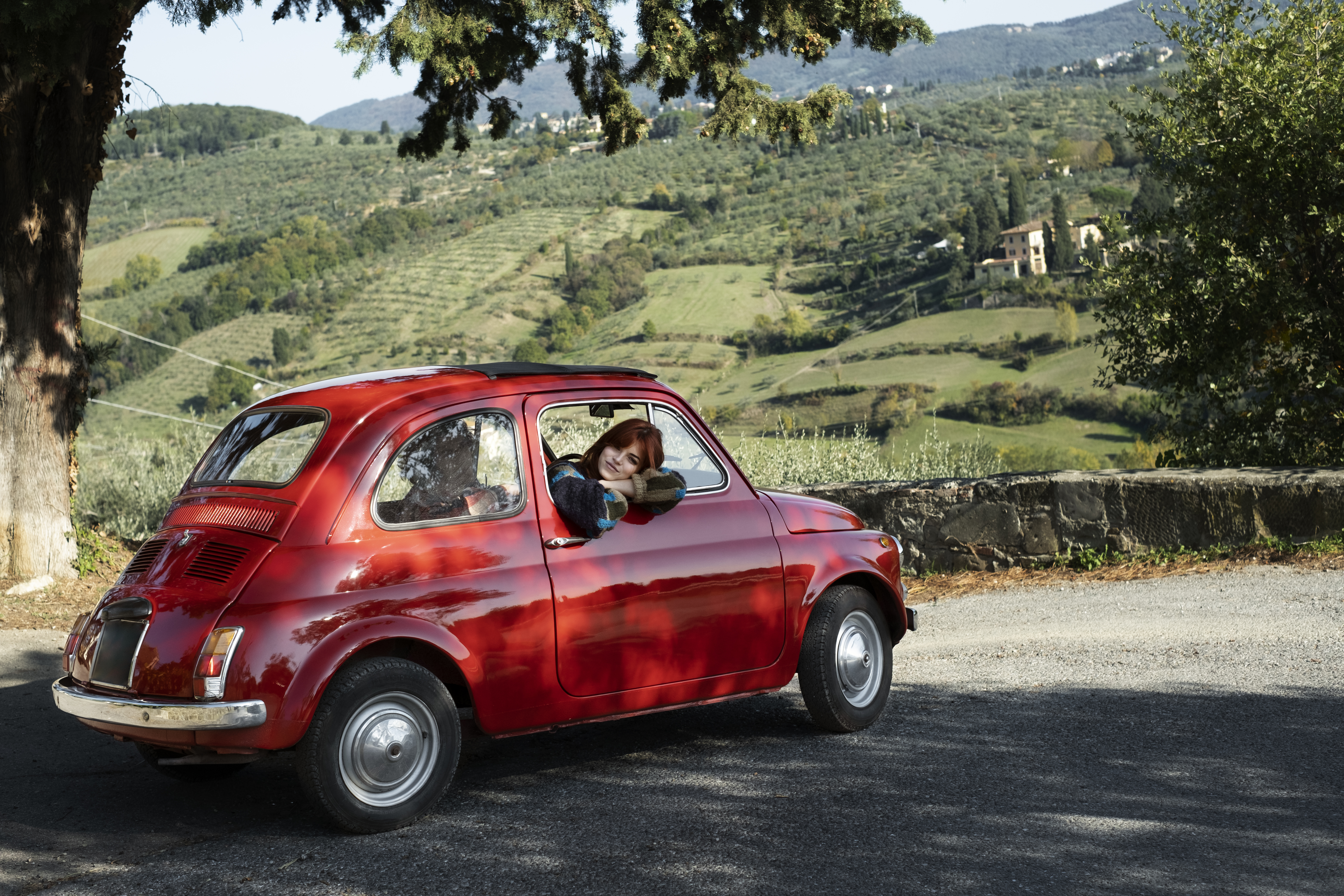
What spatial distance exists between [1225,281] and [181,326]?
125m

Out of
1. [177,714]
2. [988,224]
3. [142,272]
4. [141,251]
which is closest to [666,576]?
[177,714]

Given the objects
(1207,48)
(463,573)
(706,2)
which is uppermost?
(706,2)

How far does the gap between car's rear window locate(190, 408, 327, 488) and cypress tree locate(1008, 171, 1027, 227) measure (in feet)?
374

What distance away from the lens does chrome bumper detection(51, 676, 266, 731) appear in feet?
13.4

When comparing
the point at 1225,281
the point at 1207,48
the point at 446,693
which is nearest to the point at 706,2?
the point at 1207,48

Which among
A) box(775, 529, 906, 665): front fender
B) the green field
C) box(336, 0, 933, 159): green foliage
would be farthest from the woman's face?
the green field

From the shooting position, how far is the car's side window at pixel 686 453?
18.0ft

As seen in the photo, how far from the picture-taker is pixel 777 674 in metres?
5.49

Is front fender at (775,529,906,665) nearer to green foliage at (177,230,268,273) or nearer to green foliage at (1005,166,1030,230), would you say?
green foliage at (1005,166,1030,230)

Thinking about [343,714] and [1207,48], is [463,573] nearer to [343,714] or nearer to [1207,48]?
[343,714]

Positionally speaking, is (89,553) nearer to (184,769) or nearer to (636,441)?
(184,769)

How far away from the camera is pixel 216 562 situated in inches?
174

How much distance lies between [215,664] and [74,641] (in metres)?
1.04

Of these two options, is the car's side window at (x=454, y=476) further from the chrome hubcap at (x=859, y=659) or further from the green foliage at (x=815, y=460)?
the green foliage at (x=815, y=460)
